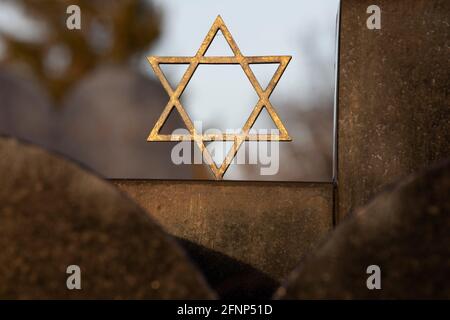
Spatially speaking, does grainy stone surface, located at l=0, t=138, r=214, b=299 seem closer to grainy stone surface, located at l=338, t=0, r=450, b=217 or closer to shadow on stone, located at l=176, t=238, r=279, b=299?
shadow on stone, located at l=176, t=238, r=279, b=299

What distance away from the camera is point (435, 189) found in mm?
1884

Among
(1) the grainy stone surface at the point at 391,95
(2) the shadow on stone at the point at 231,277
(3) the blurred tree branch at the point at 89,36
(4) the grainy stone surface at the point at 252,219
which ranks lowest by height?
(2) the shadow on stone at the point at 231,277

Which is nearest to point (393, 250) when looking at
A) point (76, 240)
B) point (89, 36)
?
point (76, 240)

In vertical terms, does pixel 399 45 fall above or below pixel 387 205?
above

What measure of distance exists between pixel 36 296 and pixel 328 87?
19656mm

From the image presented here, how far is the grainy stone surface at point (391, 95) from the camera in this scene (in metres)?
3.26

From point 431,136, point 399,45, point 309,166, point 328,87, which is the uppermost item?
point 328,87

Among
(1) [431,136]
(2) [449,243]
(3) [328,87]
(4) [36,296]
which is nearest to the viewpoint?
(2) [449,243]

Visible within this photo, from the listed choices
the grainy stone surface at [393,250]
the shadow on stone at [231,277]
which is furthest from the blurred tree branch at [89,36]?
the grainy stone surface at [393,250]

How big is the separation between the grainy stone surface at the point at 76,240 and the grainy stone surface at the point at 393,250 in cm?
33

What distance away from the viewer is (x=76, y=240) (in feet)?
6.49

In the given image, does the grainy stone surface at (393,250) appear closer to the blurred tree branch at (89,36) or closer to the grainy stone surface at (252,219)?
the grainy stone surface at (252,219)
